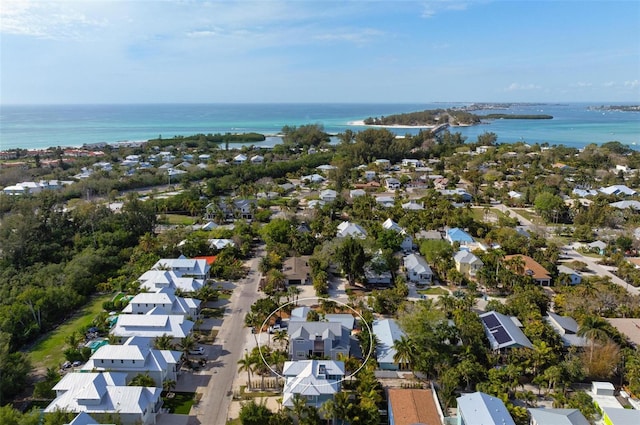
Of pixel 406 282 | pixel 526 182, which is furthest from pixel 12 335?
pixel 526 182

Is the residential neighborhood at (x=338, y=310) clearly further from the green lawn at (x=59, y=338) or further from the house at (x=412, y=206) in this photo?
the house at (x=412, y=206)

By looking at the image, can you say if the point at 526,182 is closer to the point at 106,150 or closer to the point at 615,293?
the point at 615,293

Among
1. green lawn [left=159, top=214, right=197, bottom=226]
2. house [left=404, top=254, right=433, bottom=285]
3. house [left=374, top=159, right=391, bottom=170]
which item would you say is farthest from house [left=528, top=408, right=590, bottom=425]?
house [left=374, top=159, right=391, bottom=170]

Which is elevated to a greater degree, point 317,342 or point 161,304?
point 161,304

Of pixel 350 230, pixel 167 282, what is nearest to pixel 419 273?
pixel 350 230

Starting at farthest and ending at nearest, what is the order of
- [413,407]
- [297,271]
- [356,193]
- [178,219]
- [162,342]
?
1. [356,193]
2. [178,219]
3. [297,271]
4. [162,342]
5. [413,407]

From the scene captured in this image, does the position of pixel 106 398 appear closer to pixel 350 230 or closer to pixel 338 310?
pixel 338 310

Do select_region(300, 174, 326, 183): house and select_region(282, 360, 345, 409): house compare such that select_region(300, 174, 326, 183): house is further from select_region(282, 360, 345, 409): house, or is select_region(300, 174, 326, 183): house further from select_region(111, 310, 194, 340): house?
select_region(282, 360, 345, 409): house

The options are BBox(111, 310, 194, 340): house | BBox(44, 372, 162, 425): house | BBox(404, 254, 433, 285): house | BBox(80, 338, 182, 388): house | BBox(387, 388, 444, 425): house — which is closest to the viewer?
BBox(387, 388, 444, 425): house
